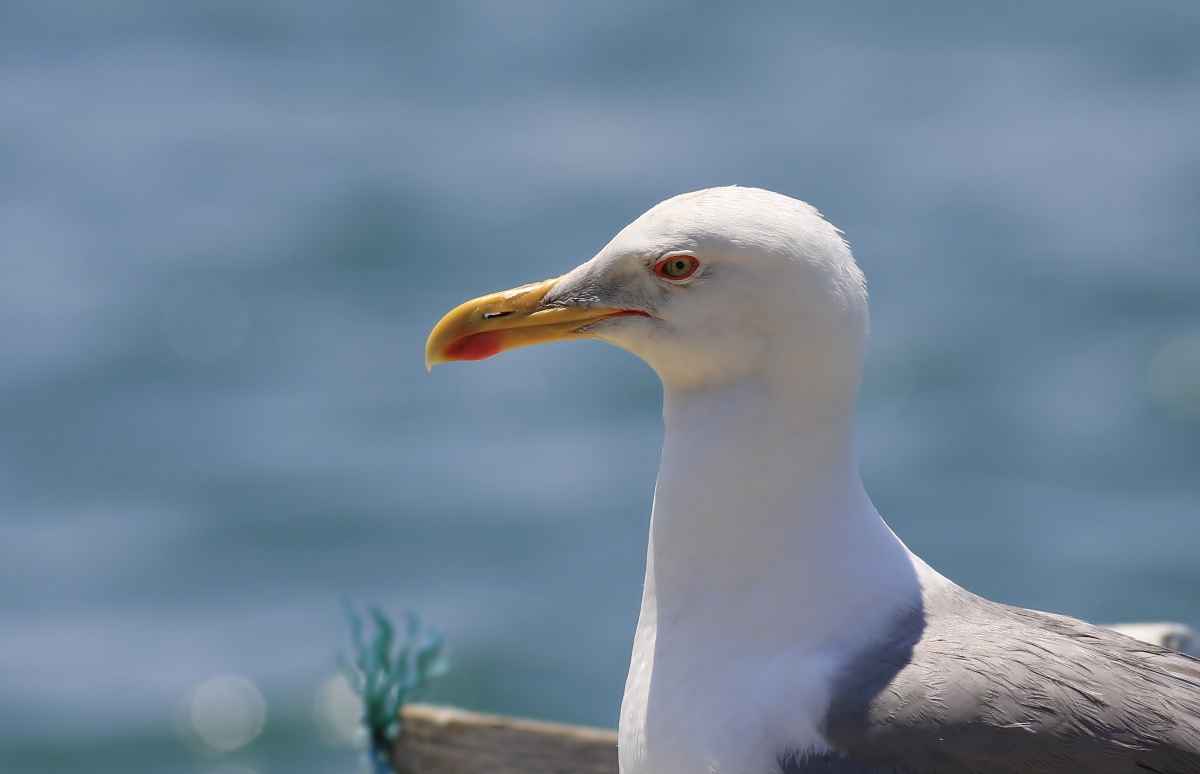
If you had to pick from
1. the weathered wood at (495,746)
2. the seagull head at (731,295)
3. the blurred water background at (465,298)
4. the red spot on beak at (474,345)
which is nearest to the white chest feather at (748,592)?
the seagull head at (731,295)

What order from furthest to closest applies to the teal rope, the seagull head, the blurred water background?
the blurred water background < the teal rope < the seagull head

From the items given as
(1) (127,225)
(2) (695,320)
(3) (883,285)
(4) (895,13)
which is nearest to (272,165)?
(1) (127,225)

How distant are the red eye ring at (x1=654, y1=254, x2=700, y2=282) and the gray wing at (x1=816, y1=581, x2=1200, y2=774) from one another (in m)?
0.80

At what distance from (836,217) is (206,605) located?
5467mm

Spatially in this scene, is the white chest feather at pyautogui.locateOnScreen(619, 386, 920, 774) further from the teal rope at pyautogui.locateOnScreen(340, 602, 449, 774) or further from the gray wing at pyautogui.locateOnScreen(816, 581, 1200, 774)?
the teal rope at pyautogui.locateOnScreen(340, 602, 449, 774)

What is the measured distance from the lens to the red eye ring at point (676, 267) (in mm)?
3057

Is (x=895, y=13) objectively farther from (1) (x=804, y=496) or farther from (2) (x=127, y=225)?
(1) (x=804, y=496)

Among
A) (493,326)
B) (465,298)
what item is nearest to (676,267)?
(493,326)

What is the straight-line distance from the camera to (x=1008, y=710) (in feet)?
9.31

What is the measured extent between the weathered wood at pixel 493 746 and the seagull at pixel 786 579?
153 centimetres

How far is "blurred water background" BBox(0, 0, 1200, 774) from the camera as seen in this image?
33.1ft

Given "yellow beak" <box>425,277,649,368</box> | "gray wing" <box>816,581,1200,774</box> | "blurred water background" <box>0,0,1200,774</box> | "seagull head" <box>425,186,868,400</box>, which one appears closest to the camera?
"gray wing" <box>816,581,1200,774</box>

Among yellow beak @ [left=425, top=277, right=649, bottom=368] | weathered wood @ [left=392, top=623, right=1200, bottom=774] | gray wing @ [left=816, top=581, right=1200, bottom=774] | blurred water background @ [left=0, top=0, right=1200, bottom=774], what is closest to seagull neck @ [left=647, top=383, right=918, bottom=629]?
gray wing @ [left=816, top=581, right=1200, bottom=774]

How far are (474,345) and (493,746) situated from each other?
1838 mm
